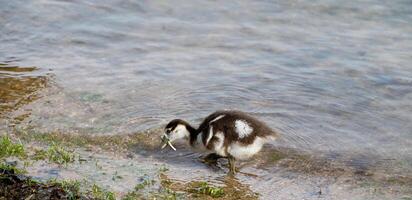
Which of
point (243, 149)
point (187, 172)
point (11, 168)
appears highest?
point (11, 168)

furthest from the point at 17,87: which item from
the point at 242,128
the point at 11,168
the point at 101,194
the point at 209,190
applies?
the point at 209,190

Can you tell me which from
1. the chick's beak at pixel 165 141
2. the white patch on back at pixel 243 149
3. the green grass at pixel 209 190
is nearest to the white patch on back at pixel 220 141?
the white patch on back at pixel 243 149

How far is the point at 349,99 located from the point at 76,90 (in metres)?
3.35

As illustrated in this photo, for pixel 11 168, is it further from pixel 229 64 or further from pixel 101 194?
pixel 229 64

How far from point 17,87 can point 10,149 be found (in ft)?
7.93

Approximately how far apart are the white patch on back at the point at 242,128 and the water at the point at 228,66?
2.51ft

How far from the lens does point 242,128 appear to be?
695 centimetres

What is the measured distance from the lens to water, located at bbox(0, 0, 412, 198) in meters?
7.99

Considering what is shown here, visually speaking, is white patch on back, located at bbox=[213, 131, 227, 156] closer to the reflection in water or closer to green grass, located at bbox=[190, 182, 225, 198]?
green grass, located at bbox=[190, 182, 225, 198]

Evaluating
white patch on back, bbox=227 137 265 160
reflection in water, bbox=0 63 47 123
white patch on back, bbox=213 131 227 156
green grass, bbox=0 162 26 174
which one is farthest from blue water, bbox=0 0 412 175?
green grass, bbox=0 162 26 174

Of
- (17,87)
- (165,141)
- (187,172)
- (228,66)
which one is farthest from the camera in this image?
(228,66)

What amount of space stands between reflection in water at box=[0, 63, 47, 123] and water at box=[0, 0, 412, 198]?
46 mm

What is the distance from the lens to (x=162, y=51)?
10594 mm

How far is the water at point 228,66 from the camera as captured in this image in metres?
7.99
